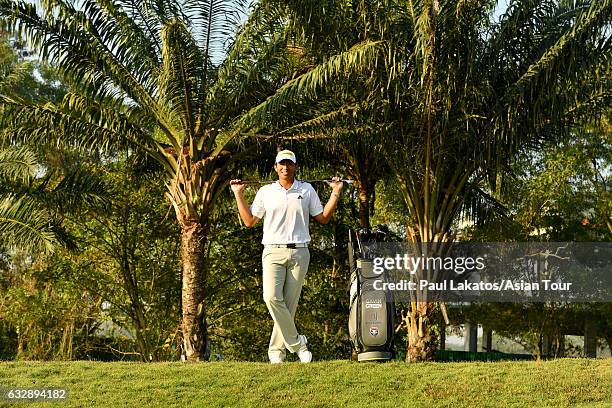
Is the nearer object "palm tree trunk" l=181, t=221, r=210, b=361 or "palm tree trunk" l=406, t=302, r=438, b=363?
"palm tree trunk" l=406, t=302, r=438, b=363

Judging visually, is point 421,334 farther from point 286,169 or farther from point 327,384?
point 286,169

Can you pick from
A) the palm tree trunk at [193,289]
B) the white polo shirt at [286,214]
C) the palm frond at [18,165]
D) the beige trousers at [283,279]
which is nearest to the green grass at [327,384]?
the beige trousers at [283,279]

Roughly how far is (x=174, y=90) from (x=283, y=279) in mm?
5564

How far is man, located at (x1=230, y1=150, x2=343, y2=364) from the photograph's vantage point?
8789mm

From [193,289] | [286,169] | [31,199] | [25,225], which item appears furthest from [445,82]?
[31,199]

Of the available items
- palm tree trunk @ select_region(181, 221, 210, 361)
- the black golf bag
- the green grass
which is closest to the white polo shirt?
the black golf bag

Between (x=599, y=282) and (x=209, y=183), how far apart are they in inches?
568

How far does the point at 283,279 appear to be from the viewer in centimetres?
895

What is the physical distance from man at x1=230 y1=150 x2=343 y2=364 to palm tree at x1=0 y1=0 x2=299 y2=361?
4.57 m

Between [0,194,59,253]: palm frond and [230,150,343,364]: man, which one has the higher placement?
[0,194,59,253]: palm frond

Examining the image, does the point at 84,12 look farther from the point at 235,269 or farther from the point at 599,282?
the point at 599,282

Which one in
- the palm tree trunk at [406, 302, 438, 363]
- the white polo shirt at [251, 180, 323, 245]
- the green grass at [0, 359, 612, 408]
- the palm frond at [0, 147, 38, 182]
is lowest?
the green grass at [0, 359, 612, 408]

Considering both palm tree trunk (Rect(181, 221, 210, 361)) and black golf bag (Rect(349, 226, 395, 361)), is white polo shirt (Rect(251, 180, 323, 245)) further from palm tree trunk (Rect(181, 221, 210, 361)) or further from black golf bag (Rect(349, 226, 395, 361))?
palm tree trunk (Rect(181, 221, 210, 361))

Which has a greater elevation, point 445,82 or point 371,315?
point 445,82
